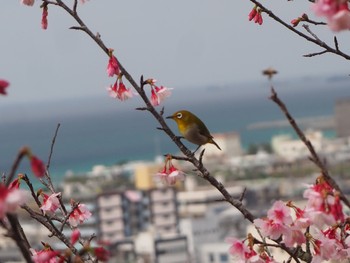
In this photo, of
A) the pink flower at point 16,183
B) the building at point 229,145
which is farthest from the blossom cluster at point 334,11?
the building at point 229,145

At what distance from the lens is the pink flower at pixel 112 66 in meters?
2.49

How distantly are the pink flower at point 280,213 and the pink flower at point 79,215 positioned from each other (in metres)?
0.85

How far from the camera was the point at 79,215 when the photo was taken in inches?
110

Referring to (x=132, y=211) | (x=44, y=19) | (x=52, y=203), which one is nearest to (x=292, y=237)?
(x=52, y=203)

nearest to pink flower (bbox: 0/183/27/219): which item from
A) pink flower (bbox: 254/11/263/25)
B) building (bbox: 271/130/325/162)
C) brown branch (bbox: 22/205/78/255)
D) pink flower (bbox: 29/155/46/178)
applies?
pink flower (bbox: 29/155/46/178)

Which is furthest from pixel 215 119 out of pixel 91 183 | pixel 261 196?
pixel 261 196

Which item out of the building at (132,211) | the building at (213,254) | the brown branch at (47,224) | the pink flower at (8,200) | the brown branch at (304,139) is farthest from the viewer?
the building at (132,211)

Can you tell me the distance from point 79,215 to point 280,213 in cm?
88

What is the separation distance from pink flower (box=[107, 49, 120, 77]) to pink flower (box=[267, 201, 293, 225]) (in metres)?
0.68

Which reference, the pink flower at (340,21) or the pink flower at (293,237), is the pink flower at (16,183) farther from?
the pink flower at (340,21)

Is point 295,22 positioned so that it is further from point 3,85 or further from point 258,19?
point 3,85

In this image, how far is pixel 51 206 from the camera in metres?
2.61

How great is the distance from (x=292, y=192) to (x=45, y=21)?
6535cm

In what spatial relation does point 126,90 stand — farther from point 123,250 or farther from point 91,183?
point 91,183
